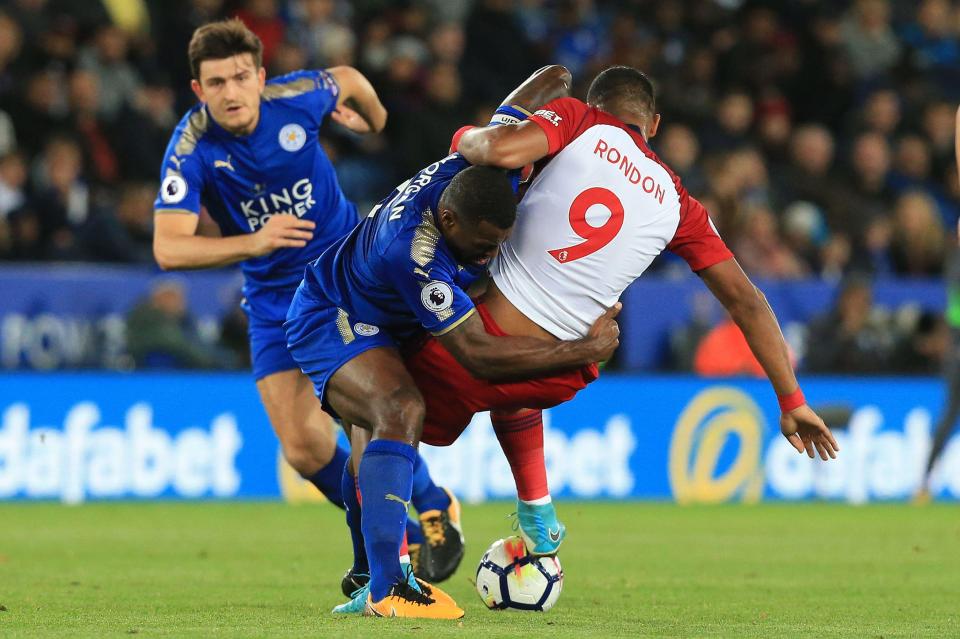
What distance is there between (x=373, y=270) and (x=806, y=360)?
9.36 m

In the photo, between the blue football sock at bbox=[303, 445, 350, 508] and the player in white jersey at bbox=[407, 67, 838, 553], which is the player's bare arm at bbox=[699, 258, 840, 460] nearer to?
the player in white jersey at bbox=[407, 67, 838, 553]

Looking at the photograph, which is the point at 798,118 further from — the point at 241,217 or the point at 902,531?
the point at 241,217

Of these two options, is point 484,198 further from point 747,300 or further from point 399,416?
point 747,300

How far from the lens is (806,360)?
48.5 feet

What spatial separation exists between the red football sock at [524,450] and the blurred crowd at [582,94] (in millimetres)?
7690

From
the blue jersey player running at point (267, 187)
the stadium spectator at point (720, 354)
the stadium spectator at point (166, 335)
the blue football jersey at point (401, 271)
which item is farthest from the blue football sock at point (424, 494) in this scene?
the stadium spectator at point (720, 354)

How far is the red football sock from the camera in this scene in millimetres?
6715

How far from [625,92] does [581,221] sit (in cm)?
62

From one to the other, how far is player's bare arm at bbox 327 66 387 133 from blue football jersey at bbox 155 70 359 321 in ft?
0.42

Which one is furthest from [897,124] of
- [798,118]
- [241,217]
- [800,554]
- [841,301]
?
[241,217]

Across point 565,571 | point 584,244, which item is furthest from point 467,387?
point 565,571

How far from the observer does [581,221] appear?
20.1ft

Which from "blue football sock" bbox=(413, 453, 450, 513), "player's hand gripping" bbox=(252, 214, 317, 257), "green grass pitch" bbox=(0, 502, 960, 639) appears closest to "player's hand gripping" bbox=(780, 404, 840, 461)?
"green grass pitch" bbox=(0, 502, 960, 639)

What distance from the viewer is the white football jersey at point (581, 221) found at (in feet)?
20.1
